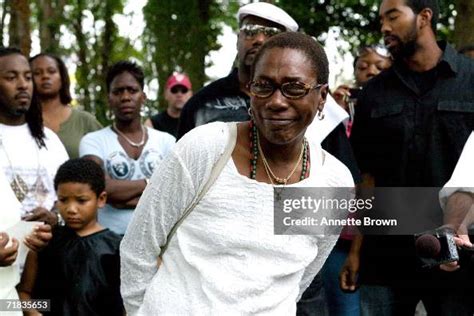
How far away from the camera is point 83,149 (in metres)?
6.16

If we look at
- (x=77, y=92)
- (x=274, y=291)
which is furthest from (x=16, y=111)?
(x=77, y=92)

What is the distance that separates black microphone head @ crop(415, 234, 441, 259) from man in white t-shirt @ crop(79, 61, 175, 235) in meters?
2.80

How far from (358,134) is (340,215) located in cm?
163

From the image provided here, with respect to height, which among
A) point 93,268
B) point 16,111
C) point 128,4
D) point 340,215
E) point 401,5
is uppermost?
point 128,4

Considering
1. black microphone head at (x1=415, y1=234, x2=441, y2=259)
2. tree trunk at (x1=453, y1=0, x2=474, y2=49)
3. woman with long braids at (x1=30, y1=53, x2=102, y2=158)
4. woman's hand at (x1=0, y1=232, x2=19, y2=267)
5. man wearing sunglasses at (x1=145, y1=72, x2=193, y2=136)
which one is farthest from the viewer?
tree trunk at (x1=453, y1=0, x2=474, y2=49)

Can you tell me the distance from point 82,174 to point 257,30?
1.38m

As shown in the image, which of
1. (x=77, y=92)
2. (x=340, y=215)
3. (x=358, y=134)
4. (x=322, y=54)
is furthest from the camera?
(x=77, y=92)

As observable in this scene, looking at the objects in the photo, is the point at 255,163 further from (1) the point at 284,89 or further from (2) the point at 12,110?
(2) the point at 12,110

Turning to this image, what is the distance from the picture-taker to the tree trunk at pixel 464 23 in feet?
33.0

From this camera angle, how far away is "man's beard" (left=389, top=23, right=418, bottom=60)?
16.5ft

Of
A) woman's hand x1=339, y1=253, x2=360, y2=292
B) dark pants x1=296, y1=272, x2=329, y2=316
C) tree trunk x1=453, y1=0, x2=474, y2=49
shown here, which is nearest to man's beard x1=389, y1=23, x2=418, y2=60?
woman's hand x1=339, y1=253, x2=360, y2=292

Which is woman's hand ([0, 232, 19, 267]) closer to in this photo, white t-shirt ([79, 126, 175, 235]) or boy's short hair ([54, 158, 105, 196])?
boy's short hair ([54, 158, 105, 196])

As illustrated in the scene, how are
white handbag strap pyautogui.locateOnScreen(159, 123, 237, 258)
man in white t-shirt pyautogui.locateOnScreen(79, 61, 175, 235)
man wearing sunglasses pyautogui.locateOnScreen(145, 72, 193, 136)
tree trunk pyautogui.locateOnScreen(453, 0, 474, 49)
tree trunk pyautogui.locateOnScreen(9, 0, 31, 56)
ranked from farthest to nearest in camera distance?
1. tree trunk pyautogui.locateOnScreen(9, 0, 31, 56)
2. tree trunk pyautogui.locateOnScreen(453, 0, 474, 49)
3. man wearing sunglasses pyautogui.locateOnScreen(145, 72, 193, 136)
4. man in white t-shirt pyautogui.locateOnScreen(79, 61, 175, 235)
5. white handbag strap pyautogui.locateOnScreen(159, 123, 237, 258)

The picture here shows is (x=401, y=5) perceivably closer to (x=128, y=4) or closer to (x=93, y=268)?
(x=93, y=268)
